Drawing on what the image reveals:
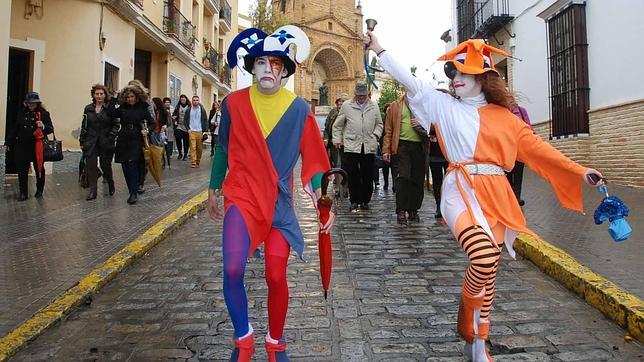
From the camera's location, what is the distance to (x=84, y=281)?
4.34 meters

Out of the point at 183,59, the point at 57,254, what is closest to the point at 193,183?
the point at 57,254

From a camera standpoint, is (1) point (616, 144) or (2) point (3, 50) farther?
(1) point (616, 144)

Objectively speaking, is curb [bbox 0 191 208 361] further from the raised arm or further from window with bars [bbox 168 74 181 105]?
window with bars [bbox 168 74 181 105]

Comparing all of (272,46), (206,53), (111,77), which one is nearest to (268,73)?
(272,46)

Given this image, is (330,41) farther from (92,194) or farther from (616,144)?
(92,194)

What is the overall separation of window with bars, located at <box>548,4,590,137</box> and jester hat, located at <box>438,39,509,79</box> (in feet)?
33.4

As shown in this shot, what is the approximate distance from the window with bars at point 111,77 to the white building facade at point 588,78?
1053cm

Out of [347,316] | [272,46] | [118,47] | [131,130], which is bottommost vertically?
[347,316]

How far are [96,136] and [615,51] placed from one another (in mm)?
10275

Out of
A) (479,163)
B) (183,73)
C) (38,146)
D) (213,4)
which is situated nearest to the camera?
(479,163)

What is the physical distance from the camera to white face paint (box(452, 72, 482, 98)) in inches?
127

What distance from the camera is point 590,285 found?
4.14 m

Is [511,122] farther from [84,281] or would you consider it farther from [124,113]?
[124,113]

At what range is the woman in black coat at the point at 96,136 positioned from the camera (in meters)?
8.58
